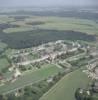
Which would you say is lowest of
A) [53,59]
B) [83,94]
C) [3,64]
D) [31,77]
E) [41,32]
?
[31,77]

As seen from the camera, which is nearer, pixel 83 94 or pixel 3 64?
pixel 83 94

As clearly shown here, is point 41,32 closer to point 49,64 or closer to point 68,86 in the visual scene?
point 49,64

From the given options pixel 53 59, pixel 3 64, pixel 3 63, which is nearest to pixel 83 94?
pixel 53 59

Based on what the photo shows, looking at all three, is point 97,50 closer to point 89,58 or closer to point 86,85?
point 89,58

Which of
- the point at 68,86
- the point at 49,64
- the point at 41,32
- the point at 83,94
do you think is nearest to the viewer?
the point at 83,94

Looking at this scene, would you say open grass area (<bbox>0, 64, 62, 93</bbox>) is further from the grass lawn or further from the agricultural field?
the grass lawn

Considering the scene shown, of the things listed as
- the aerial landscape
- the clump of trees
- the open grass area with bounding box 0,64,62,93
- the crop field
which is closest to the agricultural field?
the aerial landscape

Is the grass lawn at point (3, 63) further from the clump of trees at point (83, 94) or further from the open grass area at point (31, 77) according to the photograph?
the clump of trees at point (83, 94)
